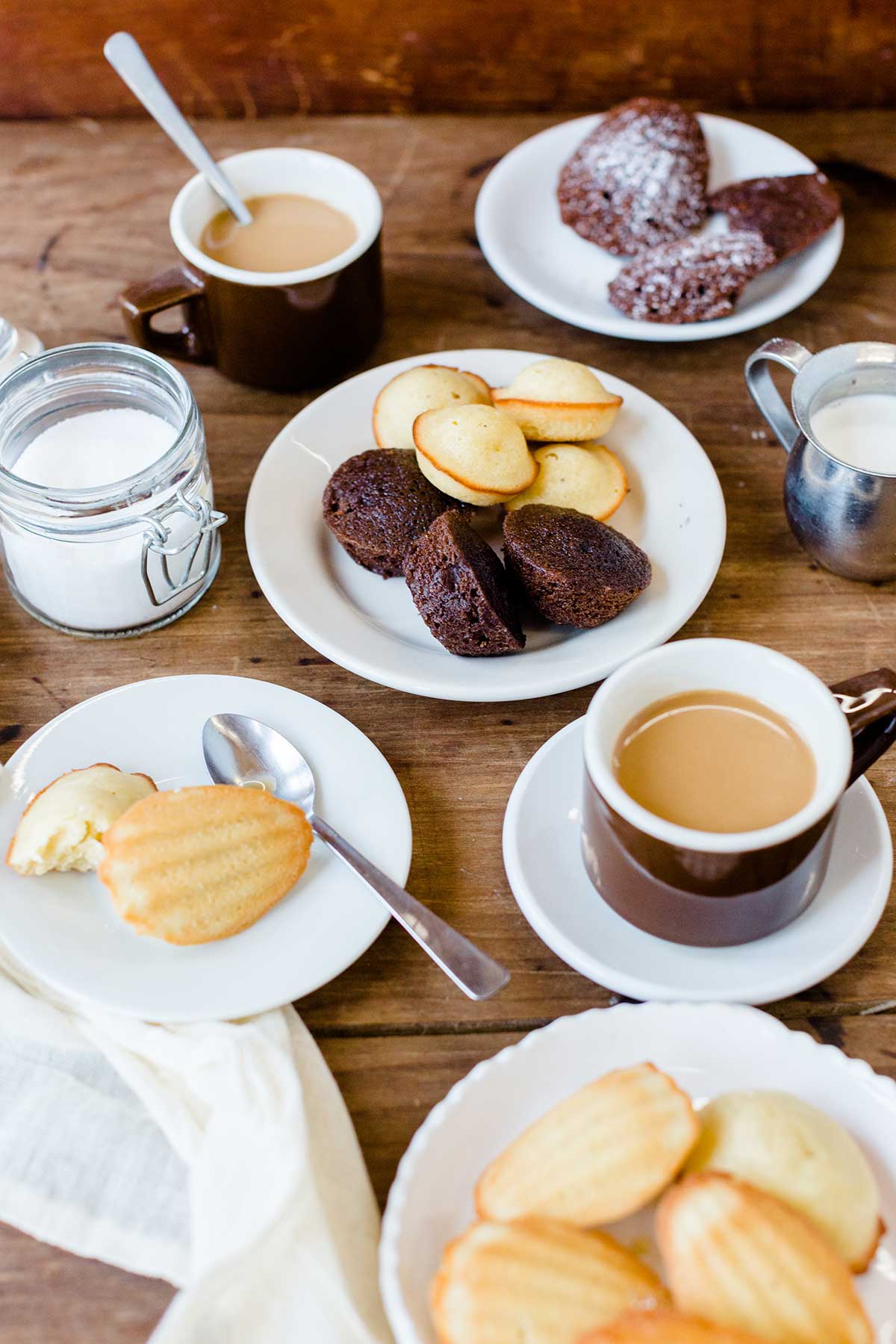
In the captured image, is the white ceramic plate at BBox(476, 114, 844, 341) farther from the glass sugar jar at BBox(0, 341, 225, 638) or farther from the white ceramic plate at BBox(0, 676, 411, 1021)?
the white ceramic plate at BBox(0, 676, 411, 1021)

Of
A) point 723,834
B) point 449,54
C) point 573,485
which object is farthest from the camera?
point 449,54

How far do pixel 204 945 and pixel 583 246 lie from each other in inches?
42.0

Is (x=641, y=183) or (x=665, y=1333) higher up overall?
(x=641, y=183)

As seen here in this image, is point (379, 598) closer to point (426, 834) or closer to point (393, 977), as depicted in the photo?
point (426, 834)

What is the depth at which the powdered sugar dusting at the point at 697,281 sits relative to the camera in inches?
53.7

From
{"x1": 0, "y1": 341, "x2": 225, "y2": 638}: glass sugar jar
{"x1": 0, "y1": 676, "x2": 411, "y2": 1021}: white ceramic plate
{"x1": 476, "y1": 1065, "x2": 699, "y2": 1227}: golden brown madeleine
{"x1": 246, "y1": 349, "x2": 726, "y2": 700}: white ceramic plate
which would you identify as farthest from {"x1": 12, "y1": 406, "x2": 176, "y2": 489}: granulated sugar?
{"x1": 476, "y1": 1065, "x2": 699, "y2": 1227}: golden brown madeleine

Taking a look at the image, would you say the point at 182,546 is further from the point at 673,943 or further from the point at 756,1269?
the point at 756,1269

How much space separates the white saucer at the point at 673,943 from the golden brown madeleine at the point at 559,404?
15.5 inches

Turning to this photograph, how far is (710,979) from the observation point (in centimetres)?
84

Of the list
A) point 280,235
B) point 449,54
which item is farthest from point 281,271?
point 449,54

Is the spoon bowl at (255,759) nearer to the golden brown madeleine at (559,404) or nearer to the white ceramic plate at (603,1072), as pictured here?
the white ceramic plate at (603,1072)

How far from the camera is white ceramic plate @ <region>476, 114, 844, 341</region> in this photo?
54.0 inches

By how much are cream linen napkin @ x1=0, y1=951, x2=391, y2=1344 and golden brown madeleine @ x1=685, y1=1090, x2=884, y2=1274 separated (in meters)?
0.24

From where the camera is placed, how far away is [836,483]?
43.6 inches
